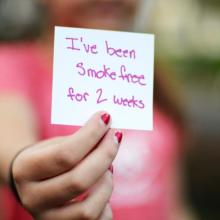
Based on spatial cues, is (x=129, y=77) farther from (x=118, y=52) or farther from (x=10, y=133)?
(x=10, y=133)

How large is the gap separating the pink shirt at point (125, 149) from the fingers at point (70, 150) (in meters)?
0.15

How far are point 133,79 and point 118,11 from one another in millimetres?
210

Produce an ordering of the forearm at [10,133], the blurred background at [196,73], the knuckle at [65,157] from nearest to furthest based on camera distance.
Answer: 1. the knuckle at [65,157]
2. the forearm at [10,133]
3. the blurred background at [196,73]

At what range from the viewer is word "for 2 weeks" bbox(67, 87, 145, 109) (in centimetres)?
70

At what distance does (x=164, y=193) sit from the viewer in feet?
3.02

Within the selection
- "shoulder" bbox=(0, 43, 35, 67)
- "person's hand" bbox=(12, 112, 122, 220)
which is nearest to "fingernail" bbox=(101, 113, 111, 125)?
"person's hand" bbox=(12, 112, 122, 220)

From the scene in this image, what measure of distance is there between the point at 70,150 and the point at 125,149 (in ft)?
0.72

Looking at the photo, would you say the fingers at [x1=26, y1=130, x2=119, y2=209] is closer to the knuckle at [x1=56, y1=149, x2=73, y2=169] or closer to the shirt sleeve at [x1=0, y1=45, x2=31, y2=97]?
the knuckle at [x1=56, y1=149, x2=73, y2=169]

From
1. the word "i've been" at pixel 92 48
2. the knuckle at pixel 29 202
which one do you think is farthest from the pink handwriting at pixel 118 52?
the knuckle at pixel 29 202

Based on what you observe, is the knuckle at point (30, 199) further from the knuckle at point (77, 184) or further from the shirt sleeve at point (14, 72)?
the shirt sleeve at point (14, 72)

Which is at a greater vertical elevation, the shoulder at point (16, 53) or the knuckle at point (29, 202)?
the shoulder at point (16, 53)

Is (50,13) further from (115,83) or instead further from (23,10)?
(115,83)

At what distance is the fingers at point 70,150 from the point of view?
67 cm

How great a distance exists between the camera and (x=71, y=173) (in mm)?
682
